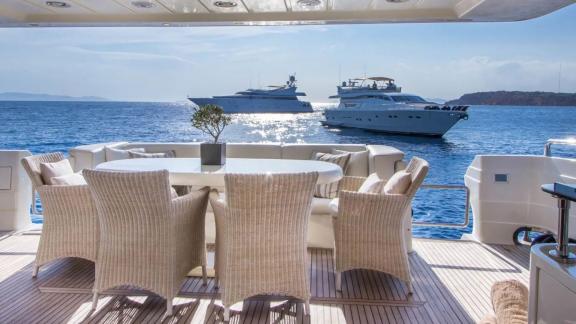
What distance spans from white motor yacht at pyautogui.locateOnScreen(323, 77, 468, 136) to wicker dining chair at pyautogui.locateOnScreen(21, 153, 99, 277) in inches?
919

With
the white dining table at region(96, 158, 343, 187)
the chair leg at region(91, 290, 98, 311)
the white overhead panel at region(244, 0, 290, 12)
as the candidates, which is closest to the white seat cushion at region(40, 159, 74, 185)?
the white dining table at region(96, 158, 343, 187)

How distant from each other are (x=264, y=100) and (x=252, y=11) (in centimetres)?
3334

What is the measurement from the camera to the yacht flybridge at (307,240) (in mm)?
2148

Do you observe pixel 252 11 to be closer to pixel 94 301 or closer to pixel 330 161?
pixel 330 161

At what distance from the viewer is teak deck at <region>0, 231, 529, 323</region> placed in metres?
2.26

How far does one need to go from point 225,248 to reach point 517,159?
283 centimetres

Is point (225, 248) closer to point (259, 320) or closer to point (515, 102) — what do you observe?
point (259, 320)

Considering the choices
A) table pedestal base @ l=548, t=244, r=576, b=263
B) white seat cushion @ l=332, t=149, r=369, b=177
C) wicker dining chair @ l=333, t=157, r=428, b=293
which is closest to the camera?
table pedestal base @ l=548, t=244, r=576, b=263

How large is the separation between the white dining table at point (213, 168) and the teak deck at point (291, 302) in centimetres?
67

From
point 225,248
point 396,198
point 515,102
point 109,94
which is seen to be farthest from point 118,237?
point 515,102

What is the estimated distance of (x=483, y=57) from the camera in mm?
30953

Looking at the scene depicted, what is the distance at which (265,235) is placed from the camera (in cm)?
212

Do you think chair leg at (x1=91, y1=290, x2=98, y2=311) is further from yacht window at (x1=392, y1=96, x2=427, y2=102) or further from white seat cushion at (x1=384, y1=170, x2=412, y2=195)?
yacht window at (x1=392, y1=96, x2=427, y2=102)

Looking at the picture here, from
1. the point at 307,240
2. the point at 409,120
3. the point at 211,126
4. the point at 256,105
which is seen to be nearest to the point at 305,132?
the point at 256,105
